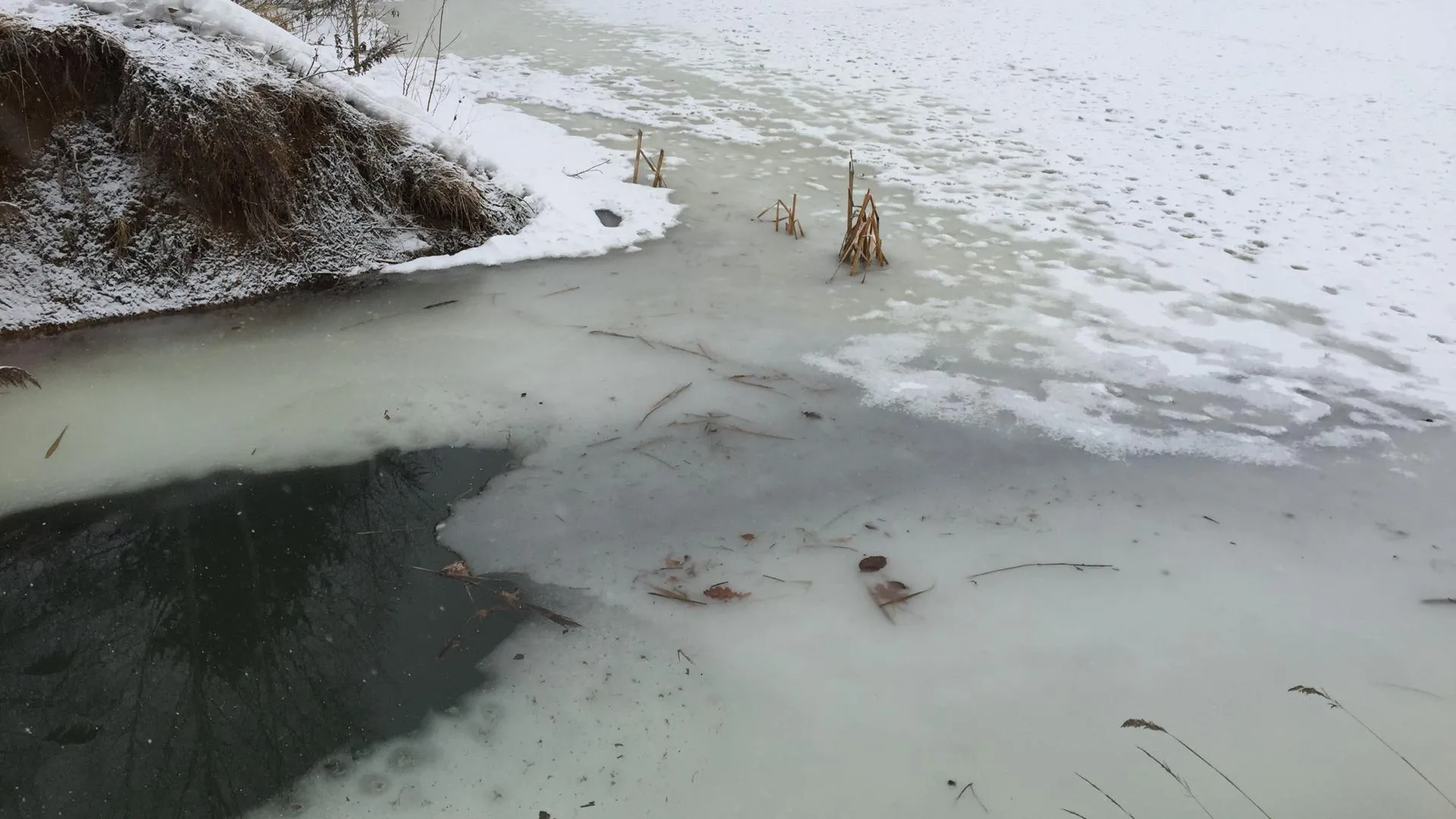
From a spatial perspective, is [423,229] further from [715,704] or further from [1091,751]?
[1091,751]

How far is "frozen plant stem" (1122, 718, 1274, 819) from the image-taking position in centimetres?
221

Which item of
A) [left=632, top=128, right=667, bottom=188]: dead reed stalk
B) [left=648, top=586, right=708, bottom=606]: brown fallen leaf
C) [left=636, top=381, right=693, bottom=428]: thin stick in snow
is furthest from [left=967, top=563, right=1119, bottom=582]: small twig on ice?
[left=632, top=128, right=667, bottom=188]: dead reed stalk

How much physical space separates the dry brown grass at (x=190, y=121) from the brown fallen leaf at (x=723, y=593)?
3213mm

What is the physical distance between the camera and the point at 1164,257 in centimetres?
536

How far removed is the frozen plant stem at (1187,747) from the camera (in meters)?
2.21

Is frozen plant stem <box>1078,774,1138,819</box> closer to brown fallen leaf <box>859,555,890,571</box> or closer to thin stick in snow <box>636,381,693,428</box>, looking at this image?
brown fallen leaf <box>859,555,890,571</box>

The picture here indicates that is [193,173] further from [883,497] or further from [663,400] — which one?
[883,497]

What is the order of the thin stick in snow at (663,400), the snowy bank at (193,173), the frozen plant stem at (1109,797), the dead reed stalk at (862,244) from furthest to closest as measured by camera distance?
the dead reed stalk at (862,244), the snowy bank at (193,173), the thin stick in snow at (663,400), the frozen plant stem at (1109,797)

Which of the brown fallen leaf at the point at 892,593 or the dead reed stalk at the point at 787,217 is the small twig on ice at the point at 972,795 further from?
the dead reed stalk at the point at 787,217

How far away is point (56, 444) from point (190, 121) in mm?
1777

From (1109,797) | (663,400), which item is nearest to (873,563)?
(1109,797)

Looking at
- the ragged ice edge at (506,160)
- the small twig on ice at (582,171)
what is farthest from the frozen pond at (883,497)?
the small twig on ice at (582,171)

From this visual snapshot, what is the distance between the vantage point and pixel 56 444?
334 cm

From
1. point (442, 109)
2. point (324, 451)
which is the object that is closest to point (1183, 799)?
point (324, 451)
